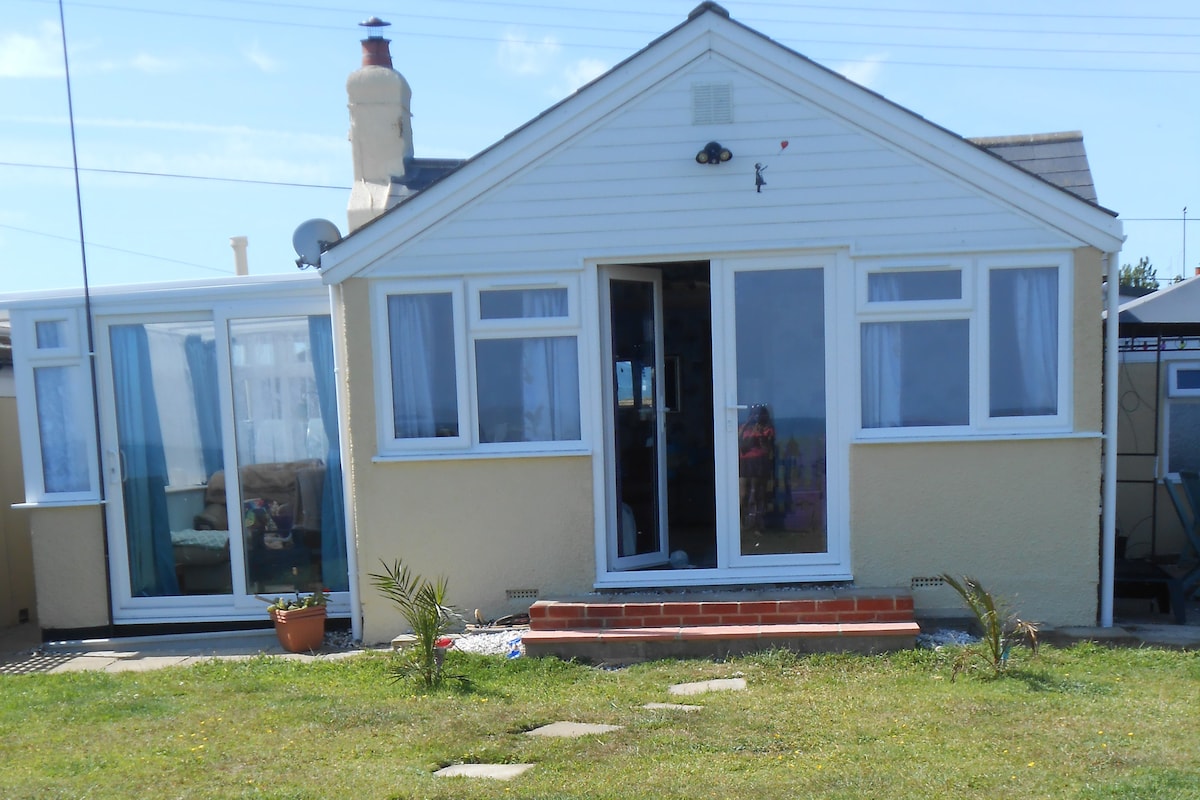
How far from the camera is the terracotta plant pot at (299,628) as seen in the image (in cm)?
714

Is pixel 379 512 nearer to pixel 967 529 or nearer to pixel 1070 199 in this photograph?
pixel 967 529

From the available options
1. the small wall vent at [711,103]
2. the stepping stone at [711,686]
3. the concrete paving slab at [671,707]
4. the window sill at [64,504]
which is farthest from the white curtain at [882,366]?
the window sill at [64,504]

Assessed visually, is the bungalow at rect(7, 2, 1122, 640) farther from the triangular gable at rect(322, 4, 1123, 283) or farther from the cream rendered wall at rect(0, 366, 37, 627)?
the cream rendered wall at rect(0, 366, 37, 627)

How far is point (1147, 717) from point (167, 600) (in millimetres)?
6929

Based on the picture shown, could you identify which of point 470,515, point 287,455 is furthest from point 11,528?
point 470,515

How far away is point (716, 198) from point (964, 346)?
202cm

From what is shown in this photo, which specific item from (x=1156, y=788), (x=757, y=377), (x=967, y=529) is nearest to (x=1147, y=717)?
(x=1156, y=788)

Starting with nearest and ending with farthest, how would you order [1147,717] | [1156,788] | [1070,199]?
[1156,788] → [1147,717] → [1070,199]

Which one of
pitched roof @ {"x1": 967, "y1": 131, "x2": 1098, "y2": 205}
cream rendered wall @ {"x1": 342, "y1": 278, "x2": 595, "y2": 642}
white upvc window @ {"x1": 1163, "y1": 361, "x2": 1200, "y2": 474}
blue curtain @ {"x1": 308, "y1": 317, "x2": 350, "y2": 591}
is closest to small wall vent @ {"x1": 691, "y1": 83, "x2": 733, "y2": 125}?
pitched roof @ {"x1": 967, "y1": 131, "x2": 1098, "y2": 205}

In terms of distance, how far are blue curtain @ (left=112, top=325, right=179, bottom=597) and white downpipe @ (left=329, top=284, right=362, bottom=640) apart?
5.28 feet

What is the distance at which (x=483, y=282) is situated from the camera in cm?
705

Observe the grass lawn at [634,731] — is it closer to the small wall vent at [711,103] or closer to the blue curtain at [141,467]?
the blue curtain at [141,467]

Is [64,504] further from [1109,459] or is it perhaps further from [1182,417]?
[1182,417]

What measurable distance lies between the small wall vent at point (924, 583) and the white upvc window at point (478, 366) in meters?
2.57
